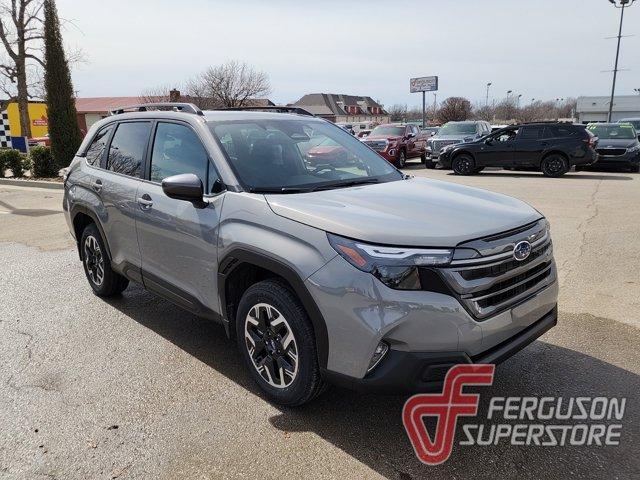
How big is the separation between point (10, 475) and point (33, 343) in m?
1.84

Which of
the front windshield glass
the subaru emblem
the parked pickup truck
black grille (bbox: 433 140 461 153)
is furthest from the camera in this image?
the front windshield glass

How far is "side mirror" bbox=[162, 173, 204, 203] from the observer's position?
10.9 feet

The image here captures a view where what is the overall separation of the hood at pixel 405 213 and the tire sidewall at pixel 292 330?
0.47 meters

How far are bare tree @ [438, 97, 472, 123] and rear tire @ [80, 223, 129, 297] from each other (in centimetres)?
5644

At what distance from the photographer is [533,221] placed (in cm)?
311

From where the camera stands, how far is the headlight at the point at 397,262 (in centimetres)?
254

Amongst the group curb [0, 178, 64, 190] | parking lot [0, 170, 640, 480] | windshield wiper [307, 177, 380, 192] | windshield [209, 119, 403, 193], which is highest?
windshield [209, 119, 403, 193]

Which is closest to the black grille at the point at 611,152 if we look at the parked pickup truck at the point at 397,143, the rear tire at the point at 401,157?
the parked pickup truck at the point at 397,143

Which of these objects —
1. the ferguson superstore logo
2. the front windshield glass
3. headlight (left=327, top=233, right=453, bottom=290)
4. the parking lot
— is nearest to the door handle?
the parking lot

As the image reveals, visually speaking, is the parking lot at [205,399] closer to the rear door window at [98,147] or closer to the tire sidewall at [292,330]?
the tire sidewall at [292,330]

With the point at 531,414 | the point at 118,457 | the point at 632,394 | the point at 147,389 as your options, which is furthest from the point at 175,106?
the point at 632,394

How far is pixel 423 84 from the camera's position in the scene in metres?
55.9

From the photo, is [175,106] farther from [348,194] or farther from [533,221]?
[533,221]

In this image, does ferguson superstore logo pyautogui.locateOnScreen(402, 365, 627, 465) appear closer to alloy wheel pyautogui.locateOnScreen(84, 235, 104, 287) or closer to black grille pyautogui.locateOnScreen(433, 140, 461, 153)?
alloy wheel pyautogui.locateOnScreen(84, 235, 104, 287)
